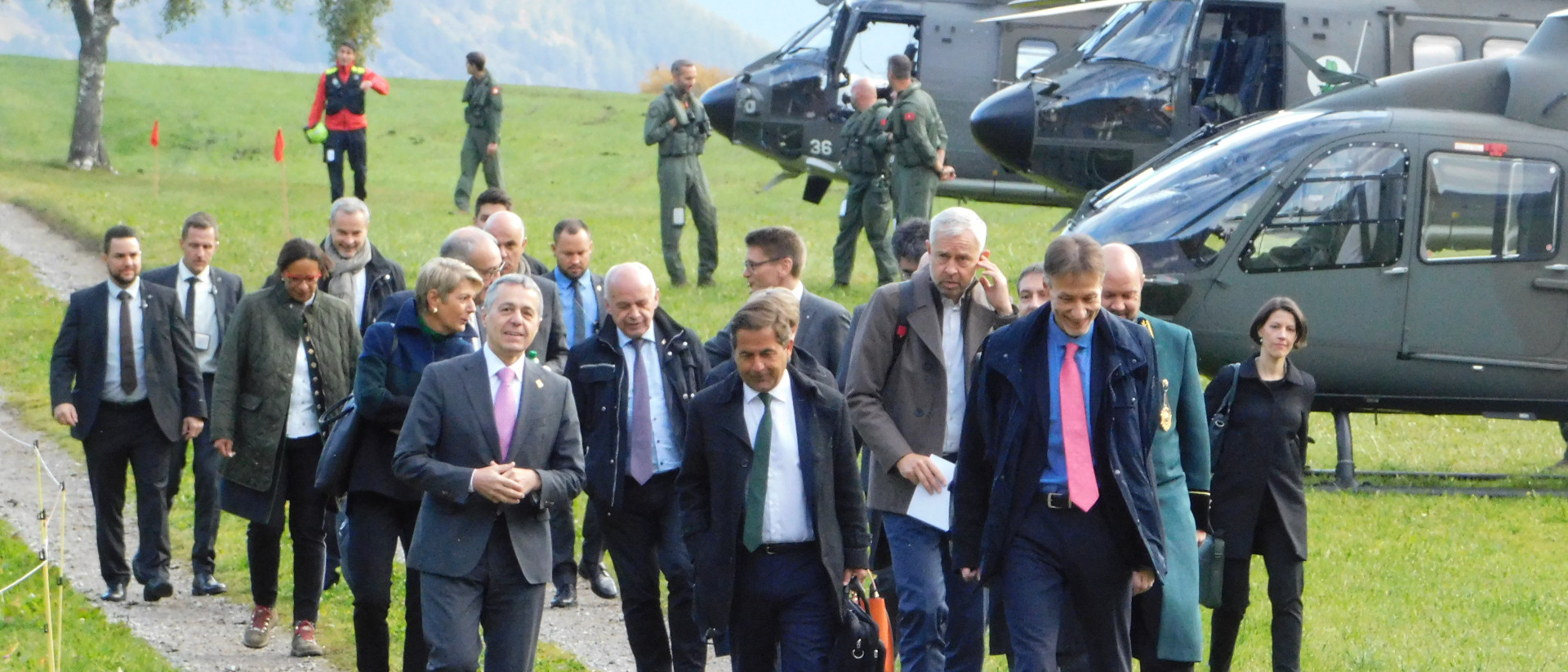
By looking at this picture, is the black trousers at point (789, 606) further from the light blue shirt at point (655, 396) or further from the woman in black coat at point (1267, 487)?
the woman in black coat at point (1267, 487)

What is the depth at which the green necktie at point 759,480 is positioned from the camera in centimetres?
584

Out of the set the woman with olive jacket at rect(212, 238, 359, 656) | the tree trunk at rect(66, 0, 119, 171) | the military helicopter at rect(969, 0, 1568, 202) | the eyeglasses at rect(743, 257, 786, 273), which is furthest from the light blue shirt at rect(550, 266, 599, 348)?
the tree trunk at rect(66, 0, 119, 171)

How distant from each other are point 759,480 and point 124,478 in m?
4.82

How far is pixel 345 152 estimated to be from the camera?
21.8 meters

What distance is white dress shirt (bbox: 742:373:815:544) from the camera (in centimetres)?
587

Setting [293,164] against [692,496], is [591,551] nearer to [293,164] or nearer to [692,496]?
[692,496]

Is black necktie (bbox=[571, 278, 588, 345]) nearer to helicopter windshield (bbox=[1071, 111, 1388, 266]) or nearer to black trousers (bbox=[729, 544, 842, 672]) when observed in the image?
black trousers (bbox=[729, 544, 842, 672])

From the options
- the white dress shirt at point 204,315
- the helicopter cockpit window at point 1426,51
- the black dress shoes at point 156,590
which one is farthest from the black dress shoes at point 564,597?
the helicopter cockpit window at point 1426,51

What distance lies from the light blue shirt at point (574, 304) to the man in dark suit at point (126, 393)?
1983mm

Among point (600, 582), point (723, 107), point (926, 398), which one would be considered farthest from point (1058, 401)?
point (723, 107)

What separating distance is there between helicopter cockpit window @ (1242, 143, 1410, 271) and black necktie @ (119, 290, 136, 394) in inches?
280

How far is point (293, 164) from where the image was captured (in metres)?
35.0

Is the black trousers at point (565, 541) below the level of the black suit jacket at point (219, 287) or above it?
below

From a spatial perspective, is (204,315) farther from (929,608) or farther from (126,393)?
(929,608)
